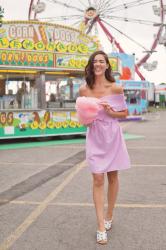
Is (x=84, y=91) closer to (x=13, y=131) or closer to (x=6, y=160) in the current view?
(x=6, y=160)

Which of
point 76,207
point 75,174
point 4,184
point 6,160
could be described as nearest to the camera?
point 76,207

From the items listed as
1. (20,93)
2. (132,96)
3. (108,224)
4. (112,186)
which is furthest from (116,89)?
(132,96)

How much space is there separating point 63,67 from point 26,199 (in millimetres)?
8285

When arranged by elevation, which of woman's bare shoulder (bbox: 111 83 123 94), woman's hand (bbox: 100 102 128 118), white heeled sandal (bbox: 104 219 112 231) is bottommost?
white heeled sandal (bbox: 104 219 112 231)

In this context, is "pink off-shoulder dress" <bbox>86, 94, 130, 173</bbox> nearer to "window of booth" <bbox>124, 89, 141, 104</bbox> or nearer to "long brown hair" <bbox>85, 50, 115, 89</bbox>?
"long brown hair" <bbox>85, 50, 115, 89</bbox>

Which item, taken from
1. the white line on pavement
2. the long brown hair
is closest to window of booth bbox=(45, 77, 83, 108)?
the white line on pavement

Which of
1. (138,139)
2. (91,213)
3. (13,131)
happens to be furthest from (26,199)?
(138,139)

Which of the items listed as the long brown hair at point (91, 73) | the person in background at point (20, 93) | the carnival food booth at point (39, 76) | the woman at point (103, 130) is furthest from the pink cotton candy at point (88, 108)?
the person in background at point (20, 93)

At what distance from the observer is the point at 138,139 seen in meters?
13.2

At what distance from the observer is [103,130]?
388 cm

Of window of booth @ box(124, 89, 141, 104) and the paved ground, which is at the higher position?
window of booth @ box(124, 89, 141, 104)

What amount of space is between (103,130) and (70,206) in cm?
148

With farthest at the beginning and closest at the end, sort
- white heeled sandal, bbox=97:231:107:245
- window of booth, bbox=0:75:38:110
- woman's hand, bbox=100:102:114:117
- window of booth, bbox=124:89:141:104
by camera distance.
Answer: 1. window of booth, bbox=124:89:141:104
2. window of booth, bbox=0:75:38:110
3. woman's hand, bbox=100:102:114:117
4. white heeled sandal, bbox=97:231:107:245

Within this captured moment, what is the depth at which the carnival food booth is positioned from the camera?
12.4 m
